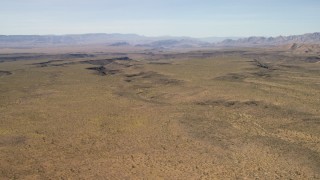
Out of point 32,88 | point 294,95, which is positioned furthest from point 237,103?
point 32,88

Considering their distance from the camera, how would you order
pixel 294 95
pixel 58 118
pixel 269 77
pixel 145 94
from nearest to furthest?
pixel 58 118 → pixel 294 95 → pixel 145 94 → pixel 269 77

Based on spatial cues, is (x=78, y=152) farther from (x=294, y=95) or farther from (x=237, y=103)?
(x=294, y=95)

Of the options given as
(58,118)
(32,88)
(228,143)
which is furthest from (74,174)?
(32,88)

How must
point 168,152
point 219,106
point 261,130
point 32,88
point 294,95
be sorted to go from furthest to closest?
point 32,88, point 294,95, point 219,106, point 261,130, point 168,152

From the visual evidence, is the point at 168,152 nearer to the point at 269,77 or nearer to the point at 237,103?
the point at 237,103

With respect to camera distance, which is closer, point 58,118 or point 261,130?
point 261,130

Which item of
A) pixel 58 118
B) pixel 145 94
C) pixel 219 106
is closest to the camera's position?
pixel 58 118
